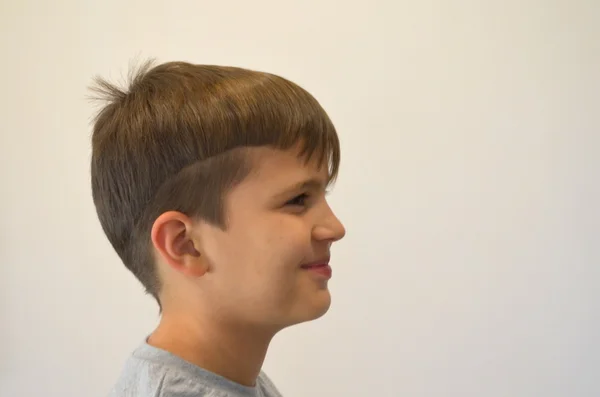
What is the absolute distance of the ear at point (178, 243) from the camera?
52 cm

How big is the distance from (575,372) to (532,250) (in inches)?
9.2

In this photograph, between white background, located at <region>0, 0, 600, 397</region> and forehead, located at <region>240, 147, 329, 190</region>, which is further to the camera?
white background, located at <region>0, 0, 600, 397</region>

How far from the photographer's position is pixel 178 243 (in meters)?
0.53

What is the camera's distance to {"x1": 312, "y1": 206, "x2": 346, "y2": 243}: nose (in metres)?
0.54

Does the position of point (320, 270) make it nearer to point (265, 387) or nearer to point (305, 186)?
point (305, 186)

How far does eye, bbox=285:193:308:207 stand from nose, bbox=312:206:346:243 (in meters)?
0.03

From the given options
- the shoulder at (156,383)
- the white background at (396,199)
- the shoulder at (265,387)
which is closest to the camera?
the shoulder at (156,383)

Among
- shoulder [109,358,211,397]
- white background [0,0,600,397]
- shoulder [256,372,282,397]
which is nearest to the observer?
shoulder [109,358,211,397]

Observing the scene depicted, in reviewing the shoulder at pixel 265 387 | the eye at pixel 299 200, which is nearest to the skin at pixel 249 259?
the eye at pixel 299 200

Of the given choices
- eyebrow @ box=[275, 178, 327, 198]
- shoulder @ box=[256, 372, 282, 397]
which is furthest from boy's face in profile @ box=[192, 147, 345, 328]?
shoulder @ box=[256, 372, 282, 397]

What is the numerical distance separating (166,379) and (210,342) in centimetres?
6

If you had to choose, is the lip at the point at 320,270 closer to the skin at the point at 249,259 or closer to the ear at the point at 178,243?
the skin at the point at 249,259

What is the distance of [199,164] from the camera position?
0.52 m

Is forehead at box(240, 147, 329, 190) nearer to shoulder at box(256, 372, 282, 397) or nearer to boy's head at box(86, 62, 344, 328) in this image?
boy's head at box(86, 62, 344, 328)
